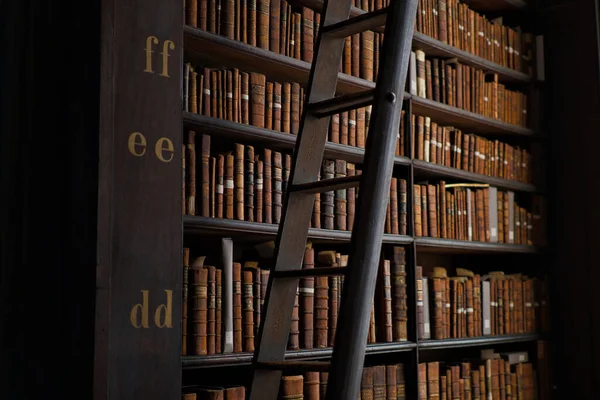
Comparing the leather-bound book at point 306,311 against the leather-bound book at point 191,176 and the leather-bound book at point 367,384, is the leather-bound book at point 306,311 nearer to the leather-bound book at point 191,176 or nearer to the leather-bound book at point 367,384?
the leather-bound book at point 367,384

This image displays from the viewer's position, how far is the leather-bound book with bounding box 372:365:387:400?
3115 millimetres

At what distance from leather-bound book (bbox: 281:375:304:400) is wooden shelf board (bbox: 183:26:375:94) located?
1077mm

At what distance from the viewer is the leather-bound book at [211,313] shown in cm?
258

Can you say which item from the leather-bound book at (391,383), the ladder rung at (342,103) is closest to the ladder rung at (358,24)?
the ladder rung at (342,103)

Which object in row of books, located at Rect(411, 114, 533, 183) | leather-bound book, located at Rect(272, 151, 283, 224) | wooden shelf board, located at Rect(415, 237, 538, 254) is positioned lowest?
wooden shelf board, located at Rect(415, 237, 538, 254)

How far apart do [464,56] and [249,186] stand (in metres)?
1.44

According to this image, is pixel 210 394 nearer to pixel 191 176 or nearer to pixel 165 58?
pixel 191 176

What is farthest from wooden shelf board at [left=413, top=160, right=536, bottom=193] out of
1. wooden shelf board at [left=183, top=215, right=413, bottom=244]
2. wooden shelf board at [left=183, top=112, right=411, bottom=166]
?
wooden shelf board at [left=183, top=215, right=413, bottom=244]

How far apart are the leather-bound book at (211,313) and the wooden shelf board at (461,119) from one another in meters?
1.27

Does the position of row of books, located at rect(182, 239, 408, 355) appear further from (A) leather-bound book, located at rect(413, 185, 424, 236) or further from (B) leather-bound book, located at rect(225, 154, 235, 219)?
(A) leather-bound book, located at rect(413, 185, 424, 236)

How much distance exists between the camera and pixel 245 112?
278 centimetres

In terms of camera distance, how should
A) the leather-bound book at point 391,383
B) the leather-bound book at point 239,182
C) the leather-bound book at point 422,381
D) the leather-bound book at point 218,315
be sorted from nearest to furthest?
the leather-bound book at point 218,315
the leather-bound book at point 239,182
the leather-bound book at point 391,383
the leather-bound book at point 422,381

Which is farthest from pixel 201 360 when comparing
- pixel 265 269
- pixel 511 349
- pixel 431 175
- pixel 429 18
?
pixel 511 349

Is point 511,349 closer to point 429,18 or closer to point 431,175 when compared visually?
point 431,175
